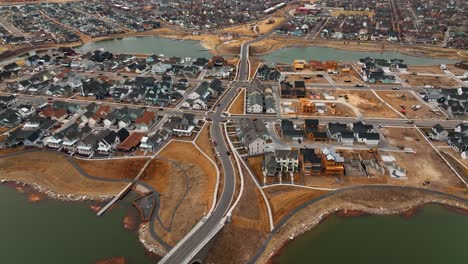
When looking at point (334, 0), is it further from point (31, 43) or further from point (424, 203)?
point (424, 203)

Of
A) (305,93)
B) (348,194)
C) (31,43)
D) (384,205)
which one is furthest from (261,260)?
(31,43)

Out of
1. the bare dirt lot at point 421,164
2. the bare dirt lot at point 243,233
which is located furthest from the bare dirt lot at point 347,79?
the bare dirt lot at point 243,233

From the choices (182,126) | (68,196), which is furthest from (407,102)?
(68,196)

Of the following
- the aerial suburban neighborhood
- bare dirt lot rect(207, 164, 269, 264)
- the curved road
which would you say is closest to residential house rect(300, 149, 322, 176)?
the aerial suburban neighborhood

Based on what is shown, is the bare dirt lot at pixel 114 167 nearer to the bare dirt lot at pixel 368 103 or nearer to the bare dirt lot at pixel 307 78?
the bare dirt lot at pixel 368 103

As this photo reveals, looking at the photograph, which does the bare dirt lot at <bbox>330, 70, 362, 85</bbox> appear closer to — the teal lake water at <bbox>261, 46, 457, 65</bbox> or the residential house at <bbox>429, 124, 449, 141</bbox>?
the teal lake water at <bbox>261, 46, 457, 65</bbox>
